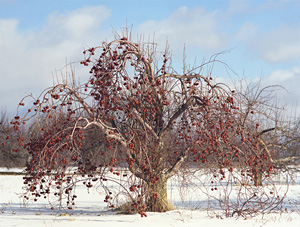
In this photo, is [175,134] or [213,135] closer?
[213,135]

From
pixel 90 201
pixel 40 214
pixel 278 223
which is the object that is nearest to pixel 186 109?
pixel 278 223

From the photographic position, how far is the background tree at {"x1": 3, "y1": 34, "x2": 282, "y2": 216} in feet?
23.2

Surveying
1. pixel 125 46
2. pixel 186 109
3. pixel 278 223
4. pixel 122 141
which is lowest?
pixel 278 223

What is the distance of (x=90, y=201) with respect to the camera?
41.9ft

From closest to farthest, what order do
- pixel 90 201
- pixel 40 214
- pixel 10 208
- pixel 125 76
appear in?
pixel 125 76 < pixel 40 214 < pixel 10 208 < pixel 90 201

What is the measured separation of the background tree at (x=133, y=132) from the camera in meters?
7.07

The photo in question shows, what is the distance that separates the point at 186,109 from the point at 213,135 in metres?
1.26

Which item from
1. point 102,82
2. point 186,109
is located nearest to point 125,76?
point 102,82

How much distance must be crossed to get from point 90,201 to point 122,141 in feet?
18.6

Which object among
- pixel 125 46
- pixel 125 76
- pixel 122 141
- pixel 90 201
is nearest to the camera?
pixel 125 76

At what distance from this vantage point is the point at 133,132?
768 centimetres

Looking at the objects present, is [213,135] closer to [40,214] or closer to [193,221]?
[193,221]

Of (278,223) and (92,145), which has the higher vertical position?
(92,145)

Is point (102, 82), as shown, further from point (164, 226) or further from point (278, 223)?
point (278, 223)
